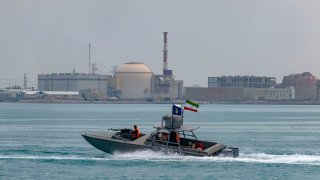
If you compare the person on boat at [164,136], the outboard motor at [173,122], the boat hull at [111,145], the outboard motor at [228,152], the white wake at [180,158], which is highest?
the outboard motor at [173,122]

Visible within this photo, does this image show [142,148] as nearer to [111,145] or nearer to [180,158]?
[111,145]

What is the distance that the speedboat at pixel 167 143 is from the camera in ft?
183

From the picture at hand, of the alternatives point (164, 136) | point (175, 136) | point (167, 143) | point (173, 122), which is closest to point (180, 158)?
point (167, 143)

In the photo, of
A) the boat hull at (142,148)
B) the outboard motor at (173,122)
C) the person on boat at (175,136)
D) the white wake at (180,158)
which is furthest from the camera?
the outboard motor at (173,122)

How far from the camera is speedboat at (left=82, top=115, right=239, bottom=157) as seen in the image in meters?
55.7

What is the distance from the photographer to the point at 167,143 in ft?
184

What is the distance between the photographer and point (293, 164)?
5453 centimetres

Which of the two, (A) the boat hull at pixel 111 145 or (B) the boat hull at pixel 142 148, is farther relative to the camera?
(A) the boat hull at pixel 111 145

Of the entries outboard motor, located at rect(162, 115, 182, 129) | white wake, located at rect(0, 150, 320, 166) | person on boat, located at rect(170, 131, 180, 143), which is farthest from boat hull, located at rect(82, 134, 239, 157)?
outboard motor, located at rect(162, 115, 182, 129)

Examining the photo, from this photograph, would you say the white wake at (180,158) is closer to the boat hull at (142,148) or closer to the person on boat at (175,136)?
the boat hull at (142,148)

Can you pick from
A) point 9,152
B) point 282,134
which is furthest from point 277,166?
point 282,134

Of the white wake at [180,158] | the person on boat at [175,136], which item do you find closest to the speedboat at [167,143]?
the person on boat at [175,136]

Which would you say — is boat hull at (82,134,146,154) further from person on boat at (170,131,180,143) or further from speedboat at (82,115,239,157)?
person on boat at (170,131,180,143)

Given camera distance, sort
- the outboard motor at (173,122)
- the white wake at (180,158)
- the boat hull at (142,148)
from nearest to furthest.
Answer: the white wake at (180,158) < the boat hull at (142,148) < the outboard motor at (173,122)
